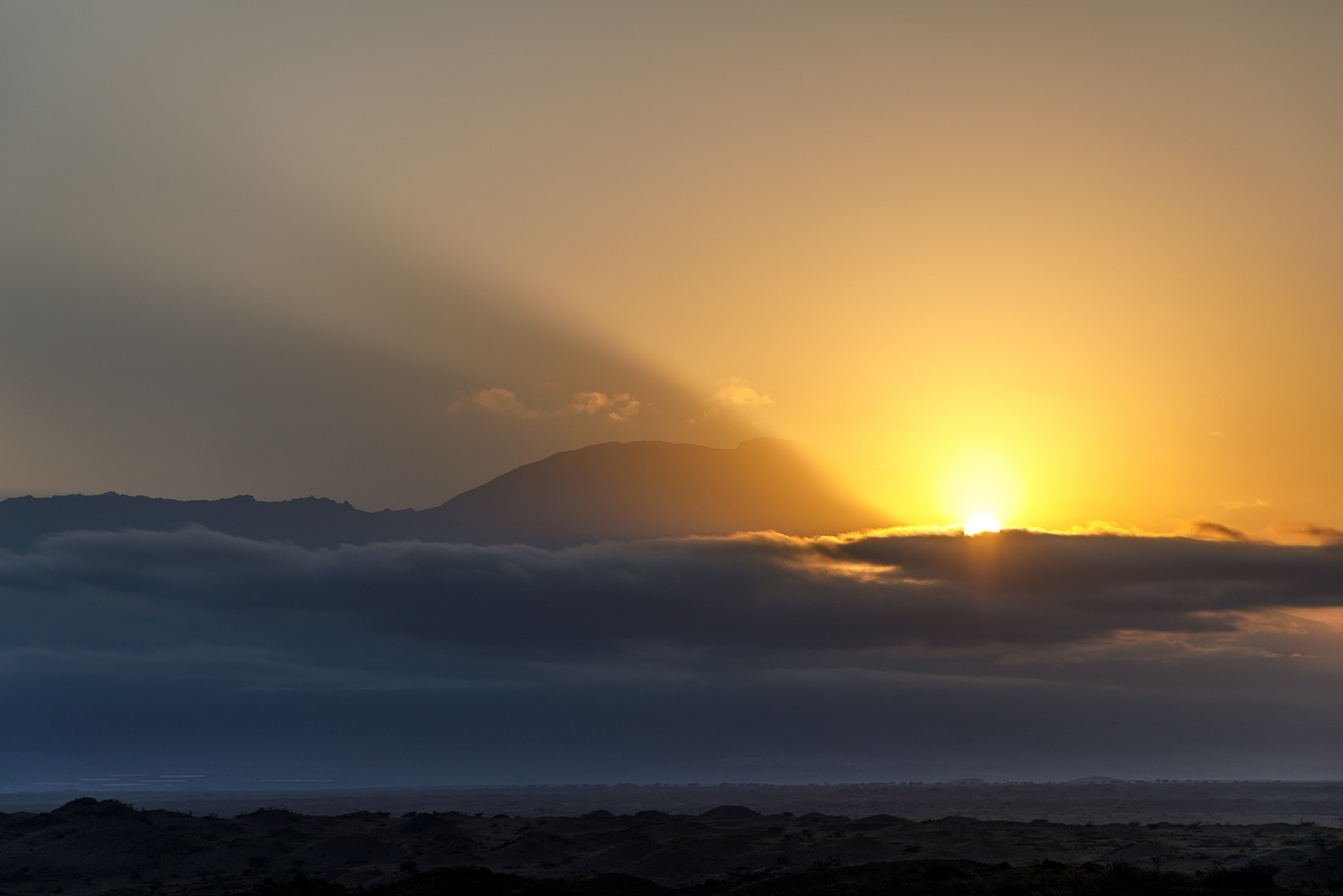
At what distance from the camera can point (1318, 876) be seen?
70.1 meters

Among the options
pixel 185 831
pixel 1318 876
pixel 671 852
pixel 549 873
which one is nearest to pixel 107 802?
pixel 185 831

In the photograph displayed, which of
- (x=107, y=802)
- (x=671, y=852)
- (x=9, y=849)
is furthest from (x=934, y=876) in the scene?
(x=107, y=802)

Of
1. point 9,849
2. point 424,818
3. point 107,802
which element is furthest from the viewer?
point 424,818

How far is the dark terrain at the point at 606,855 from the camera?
73062 mm

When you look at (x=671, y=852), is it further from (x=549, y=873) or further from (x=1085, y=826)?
(x=1085, y=826)

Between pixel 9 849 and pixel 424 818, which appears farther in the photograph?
pixel 424 818

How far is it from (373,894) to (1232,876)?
56265mm

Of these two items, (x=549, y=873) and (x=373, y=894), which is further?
(x=549, y=873)

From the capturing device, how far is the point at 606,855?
356ft

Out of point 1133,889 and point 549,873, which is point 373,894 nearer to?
point 549,873

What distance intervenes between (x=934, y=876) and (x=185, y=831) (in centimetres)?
8820

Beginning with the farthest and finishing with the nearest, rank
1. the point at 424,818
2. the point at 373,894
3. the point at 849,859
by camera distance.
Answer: the point at 424,818, the point at 849,859, the point at 373,894

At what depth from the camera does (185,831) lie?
118875 millimetres

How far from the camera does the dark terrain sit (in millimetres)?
73062
